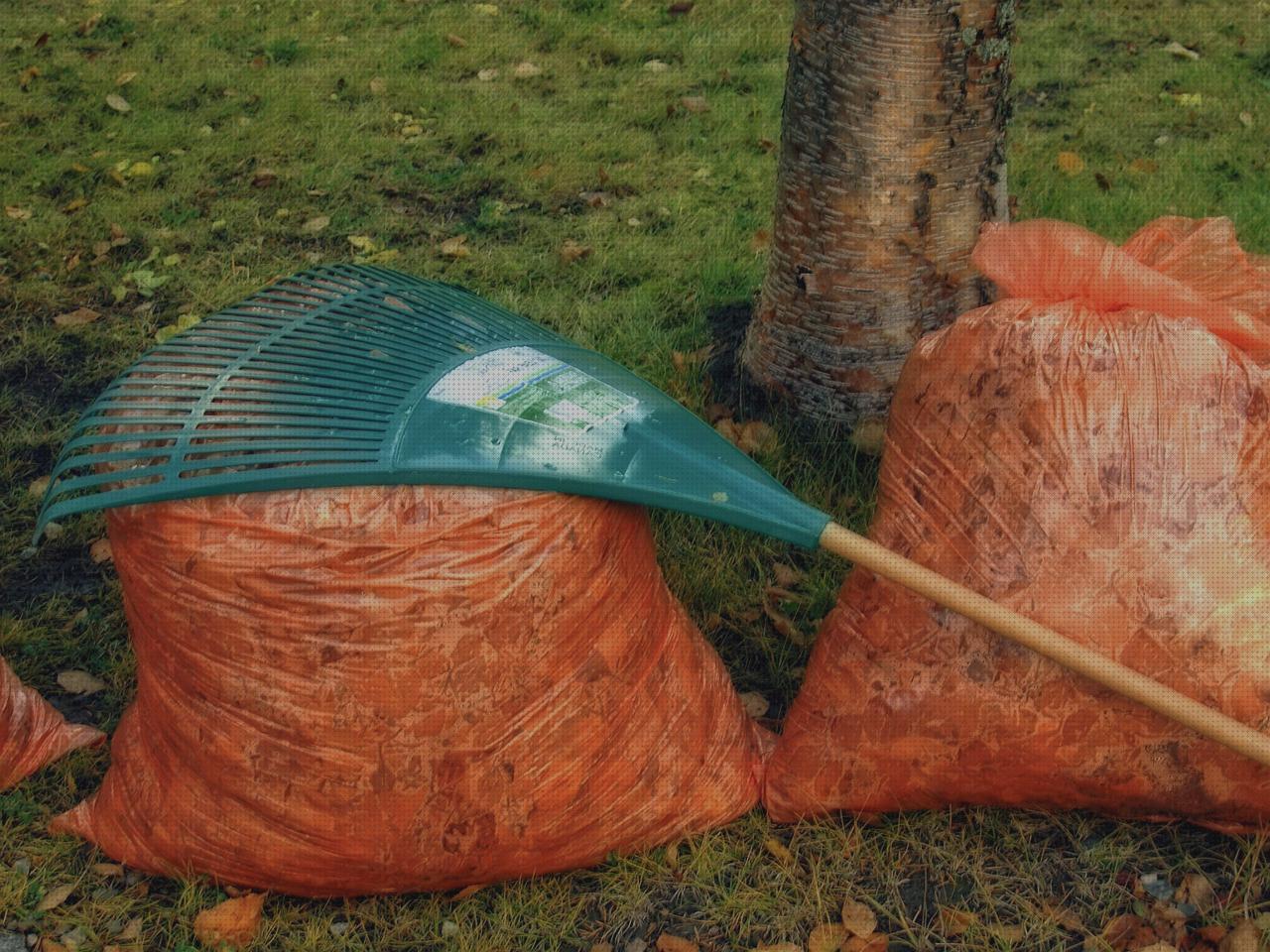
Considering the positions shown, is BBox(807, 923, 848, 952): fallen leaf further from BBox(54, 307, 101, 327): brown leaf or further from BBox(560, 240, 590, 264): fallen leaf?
BBox(54, 307, 101, 327): brown leaf

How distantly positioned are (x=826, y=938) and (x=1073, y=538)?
0.70 m

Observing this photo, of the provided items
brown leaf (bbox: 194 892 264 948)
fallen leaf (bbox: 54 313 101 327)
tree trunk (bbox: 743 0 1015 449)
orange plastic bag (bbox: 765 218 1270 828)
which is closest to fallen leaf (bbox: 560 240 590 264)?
tree trunk (bbox: 743 0 1015 449)

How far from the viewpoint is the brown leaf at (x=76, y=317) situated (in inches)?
134

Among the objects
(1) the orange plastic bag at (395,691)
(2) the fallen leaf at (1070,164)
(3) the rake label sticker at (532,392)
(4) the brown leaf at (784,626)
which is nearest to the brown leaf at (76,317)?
(1) the orange plastic bag at (395,691)

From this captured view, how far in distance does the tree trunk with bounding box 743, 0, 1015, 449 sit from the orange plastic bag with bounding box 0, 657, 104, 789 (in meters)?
1.65

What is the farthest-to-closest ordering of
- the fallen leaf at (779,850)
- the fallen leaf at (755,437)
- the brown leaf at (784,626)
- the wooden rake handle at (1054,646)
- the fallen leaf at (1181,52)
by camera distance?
the fallen leaf at (1181,52) → the fallen leaf at (755,437) → the brown leaf at (784,626) → the fallen leaf at (779,850) → the wooden rake handle at (1054,646)

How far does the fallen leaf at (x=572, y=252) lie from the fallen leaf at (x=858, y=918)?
2256 mm

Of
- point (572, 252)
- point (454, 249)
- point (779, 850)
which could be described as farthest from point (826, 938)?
point (454, 249)

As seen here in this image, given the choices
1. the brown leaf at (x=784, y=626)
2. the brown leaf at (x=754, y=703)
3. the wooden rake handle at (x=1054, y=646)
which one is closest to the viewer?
the wooden rake handle at (x=1054, y=646)

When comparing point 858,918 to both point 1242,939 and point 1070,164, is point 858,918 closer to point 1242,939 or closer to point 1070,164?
point 1242,939

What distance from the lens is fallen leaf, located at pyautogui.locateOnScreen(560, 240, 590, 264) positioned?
361 centimetres

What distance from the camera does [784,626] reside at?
2365 mm

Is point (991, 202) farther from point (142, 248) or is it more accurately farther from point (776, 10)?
point (776, 10)

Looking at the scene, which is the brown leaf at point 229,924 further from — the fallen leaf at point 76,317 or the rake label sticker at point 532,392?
the fallen leaf at point 76,317
